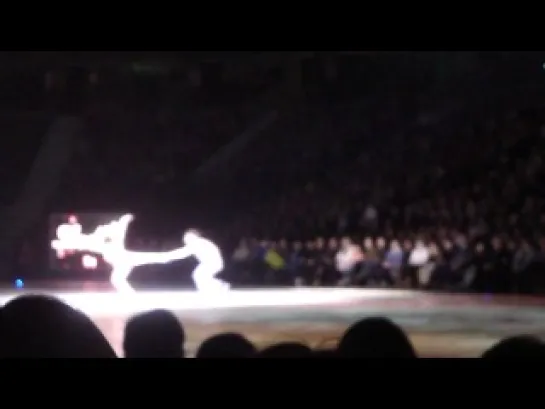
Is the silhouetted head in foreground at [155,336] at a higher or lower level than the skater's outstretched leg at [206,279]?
lower

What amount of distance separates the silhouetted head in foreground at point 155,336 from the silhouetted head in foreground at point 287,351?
188mm

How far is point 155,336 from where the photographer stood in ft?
5.99

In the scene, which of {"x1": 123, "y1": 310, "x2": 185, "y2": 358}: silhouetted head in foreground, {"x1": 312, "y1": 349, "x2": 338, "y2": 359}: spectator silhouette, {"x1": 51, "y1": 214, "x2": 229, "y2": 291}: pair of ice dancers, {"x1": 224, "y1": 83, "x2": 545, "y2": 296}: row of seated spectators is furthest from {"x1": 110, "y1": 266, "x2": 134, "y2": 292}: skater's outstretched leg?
{"x1": 312, "y1": 349, "x2": 338, "y2": 359}: spectator silhouette

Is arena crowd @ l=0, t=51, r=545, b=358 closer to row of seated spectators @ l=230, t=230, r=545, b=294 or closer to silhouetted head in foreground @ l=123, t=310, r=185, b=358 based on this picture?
row of seated spectators @ l=230, t=230, r=545, b=294

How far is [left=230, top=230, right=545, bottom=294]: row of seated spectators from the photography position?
20.0ft

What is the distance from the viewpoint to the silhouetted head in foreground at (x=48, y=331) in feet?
5.47

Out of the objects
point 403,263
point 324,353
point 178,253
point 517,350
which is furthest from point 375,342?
point 403,263

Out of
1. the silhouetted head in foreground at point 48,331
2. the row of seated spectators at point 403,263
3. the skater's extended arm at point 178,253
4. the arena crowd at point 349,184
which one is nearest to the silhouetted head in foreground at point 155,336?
the silhouetted head in foreground at point 48,331

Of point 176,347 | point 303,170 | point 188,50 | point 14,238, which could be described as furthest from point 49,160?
point 176,347

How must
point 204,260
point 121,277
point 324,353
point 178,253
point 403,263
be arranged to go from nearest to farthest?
point 324,353, point 121,277, point 204,260, point 178,253, point 403,263

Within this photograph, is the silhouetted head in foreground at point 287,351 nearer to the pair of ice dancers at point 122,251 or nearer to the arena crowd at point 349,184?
the arena crowd at point 349,184

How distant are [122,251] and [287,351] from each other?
4.41 meters

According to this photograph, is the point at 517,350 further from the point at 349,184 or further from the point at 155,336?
the point at 349,184

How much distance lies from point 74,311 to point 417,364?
0.64 metres
